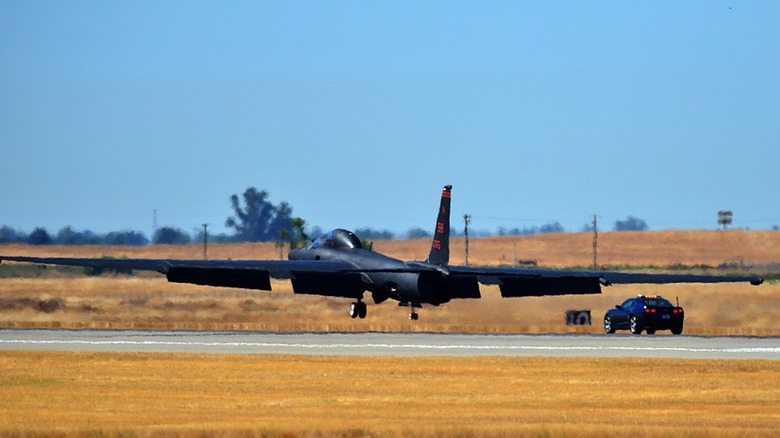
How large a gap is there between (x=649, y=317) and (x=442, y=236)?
1001 cm

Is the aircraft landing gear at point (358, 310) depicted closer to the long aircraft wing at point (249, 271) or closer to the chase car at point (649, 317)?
→ the long aircraft wing at point (249, 271)

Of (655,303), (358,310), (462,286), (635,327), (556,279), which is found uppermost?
(556,279)

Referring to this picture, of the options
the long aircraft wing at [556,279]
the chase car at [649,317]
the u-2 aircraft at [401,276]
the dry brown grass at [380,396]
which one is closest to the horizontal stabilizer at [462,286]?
the u-2 aircraft at [401,276]

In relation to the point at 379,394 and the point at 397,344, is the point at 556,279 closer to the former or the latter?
the point at 397,344

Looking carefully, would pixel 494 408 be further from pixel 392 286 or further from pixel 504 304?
pixel 504 304

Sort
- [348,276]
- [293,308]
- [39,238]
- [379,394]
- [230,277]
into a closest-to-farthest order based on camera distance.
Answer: [379,394] < [230,277] < [348,276] < [293,308] < [39,238]

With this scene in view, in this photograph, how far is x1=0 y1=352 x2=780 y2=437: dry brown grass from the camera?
2878 cm

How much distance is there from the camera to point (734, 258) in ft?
599

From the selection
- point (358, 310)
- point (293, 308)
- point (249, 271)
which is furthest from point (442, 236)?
point (293, 308)

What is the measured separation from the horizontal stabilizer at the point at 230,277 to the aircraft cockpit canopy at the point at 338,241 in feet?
20.7

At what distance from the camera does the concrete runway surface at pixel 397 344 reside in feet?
158

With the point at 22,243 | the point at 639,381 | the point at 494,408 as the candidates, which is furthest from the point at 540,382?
the point at 22,243

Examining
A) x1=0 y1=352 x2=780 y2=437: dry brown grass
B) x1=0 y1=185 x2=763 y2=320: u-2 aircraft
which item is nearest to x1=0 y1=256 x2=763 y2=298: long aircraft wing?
x1=0 y1=185 x2=763 y2=320: u-2 aircraft

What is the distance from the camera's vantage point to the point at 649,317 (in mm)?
62938
